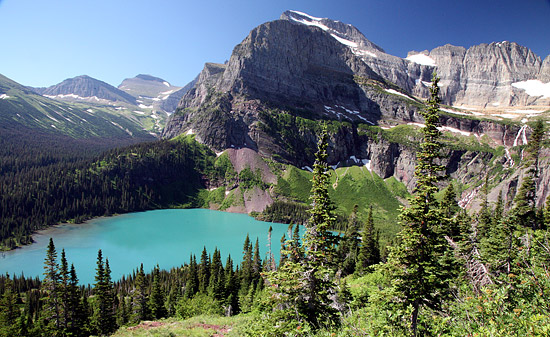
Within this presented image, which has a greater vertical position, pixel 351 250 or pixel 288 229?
pixel 288 229

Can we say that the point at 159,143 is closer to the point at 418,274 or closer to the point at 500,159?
the point at 418,274

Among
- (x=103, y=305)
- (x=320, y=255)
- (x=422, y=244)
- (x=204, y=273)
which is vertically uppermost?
(x=422, y=244)

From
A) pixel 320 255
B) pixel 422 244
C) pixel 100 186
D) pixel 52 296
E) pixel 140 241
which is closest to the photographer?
pixel 422 244

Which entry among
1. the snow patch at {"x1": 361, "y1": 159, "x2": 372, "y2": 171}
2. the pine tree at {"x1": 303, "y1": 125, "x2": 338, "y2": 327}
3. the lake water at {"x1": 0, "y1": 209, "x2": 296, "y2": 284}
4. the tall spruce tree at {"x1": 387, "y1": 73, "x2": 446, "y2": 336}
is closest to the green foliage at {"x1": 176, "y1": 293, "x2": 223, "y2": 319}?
the lake water at {"x1": 0, "y1": 209, "x2": 296, "y2": 284}

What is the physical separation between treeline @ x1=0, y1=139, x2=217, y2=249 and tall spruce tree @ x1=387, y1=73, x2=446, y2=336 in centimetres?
11645

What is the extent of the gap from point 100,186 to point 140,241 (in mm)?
66802

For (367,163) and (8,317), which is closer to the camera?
(8,317)

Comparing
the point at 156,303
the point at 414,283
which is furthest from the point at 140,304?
the point at 414,283

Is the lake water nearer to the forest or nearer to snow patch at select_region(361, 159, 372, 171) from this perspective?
the forest

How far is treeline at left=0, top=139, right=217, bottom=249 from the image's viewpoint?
347 ft

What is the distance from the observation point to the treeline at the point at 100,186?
347 ft

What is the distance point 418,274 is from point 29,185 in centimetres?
16277

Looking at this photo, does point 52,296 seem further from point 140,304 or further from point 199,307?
point 199,307

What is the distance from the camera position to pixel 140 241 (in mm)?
91375
